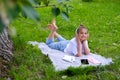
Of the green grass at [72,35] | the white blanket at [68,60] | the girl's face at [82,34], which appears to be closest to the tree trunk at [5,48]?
the green grass at [72,35]

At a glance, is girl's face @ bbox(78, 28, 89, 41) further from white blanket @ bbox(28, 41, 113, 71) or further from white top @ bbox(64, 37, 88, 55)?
white blanket @ bbox(28, 41, 113, 71)

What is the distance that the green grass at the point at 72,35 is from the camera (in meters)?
4.36

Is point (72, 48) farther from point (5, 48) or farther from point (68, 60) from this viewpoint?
point (5, 48)

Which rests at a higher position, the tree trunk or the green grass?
the tree trunk

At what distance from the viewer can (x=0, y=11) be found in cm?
54

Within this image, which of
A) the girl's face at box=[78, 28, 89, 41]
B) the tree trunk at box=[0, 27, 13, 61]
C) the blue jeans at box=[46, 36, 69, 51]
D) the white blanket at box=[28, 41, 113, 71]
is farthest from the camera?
the blue jeans at box=[46, 36, 69, 51]

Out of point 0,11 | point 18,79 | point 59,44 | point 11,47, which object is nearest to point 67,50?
point 59,44

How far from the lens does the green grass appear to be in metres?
4.36

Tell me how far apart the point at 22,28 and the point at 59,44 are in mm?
1742

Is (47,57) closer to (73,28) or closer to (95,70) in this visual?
(95,70)

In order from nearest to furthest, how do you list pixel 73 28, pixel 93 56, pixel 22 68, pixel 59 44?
pixel 22 68 < pixel 93 56 < pixel 59 44 < pixel 73 28

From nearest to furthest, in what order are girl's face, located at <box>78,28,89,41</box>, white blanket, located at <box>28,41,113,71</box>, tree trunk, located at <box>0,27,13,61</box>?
1. tree trunk, located at <box>0,27,13,61</box>
2. white blanket, located at <box>28,41,113,71</box>
3. girl's face, located at <box>78,28,89,41</box>

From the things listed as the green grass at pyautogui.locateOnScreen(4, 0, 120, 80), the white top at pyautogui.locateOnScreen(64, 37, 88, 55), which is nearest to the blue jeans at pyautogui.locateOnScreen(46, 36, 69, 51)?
the white top at pyautogui.locateOnScreen(64, 37, 88, 55)

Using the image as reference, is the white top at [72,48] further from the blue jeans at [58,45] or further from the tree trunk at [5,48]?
the tree trunk at [5,48]
